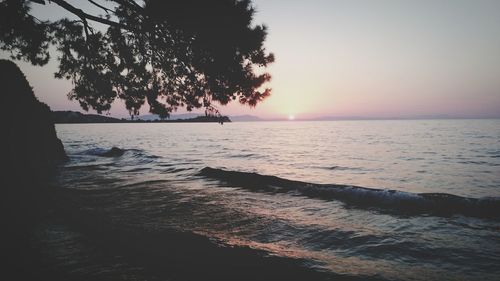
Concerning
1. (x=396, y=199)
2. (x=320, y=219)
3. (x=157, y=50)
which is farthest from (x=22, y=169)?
(x=396, y=199)

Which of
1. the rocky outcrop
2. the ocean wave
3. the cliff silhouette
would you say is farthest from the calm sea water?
the rocky outcrop

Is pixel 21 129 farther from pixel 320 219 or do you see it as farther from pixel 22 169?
pixel 320 219

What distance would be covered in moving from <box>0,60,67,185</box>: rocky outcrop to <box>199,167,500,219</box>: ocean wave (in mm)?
9383

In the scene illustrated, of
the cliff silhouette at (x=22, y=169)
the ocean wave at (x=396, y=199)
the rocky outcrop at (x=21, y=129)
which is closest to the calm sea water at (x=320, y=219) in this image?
the ocean wave at (x=396, y=199)

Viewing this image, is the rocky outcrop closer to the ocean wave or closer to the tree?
the tree

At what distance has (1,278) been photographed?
15.7 ft

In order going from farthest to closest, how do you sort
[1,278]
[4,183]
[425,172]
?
[425,172] < [4,183] < [1,278]

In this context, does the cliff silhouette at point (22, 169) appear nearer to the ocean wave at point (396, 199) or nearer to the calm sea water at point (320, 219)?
the calm sea water at point (320, 219)

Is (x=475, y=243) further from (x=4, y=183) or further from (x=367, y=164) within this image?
(x=367, y=164)

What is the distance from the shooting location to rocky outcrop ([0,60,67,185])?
1334 cm

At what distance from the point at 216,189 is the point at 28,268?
966cm

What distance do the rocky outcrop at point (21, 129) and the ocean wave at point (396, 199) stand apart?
938cm

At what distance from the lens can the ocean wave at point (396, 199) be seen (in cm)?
1120

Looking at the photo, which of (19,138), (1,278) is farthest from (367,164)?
(1,278)
